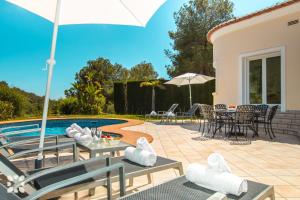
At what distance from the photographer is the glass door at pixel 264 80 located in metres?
11.0

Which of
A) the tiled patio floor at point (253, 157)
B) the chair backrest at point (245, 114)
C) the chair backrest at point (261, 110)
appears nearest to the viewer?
the tiled patio floor at point (253, 157)

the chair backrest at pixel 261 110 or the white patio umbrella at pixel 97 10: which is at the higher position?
the white patio umbrella at pixel 97 10

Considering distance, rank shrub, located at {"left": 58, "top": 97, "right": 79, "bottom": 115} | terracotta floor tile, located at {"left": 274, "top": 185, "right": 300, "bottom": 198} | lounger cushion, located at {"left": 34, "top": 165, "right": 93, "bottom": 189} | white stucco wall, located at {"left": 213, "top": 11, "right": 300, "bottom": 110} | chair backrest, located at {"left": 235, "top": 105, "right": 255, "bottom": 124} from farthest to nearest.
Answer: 1. shrub, located at {"left": 58, "top": 97, "right": 79, "bottom": 115}
2. white stucco wall, located at {"left": 213, "top": 11, "right": 300, "bottom": 110}
3. chair backrest, located at {"left": 235, "top": 105, "right": 255, "bottom": 124}
4. terracotta floor tile, located at {"left": 274, "top": 185, "right": 300, "bottom": 198}
5. lounger cushion, located at {"left": 34, "top": 165, "right": 93, "bottom": 189}

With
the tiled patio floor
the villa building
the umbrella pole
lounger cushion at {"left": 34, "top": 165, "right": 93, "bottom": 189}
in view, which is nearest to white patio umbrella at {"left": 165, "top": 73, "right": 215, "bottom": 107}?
the villa building

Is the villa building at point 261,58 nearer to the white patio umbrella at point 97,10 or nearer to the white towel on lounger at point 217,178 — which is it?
the white patio umbrella at point 97,10

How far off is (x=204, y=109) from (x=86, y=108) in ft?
45.8

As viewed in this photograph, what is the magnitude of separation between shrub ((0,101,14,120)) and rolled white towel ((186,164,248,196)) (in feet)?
55.2

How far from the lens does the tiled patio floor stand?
4273mm

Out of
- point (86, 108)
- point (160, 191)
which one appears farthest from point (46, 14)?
point (86, 108)

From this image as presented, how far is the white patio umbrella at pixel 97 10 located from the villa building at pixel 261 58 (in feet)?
25.3

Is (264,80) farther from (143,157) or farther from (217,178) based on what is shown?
(217,178)

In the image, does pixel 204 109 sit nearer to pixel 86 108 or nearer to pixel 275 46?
pixel 275 46

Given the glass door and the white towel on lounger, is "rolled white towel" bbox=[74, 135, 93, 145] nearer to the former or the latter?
the white towel on lounger

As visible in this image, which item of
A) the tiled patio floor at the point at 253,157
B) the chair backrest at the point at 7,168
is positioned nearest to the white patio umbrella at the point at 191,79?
the tiled patio floor at the point at 253,157
